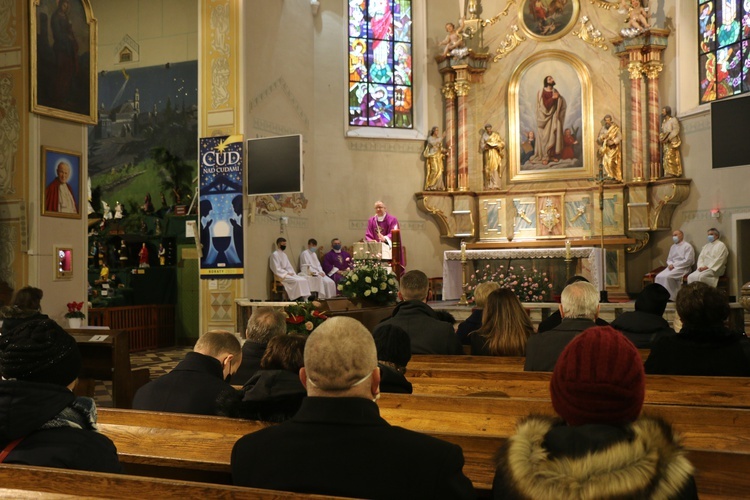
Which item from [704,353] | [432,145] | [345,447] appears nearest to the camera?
[345,447]

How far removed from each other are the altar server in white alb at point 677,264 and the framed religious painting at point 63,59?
1085 cm

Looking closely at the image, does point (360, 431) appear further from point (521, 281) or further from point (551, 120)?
point (551, 120)

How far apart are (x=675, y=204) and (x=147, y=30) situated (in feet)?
38.9

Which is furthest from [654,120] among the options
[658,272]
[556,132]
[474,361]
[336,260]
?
[474,361]

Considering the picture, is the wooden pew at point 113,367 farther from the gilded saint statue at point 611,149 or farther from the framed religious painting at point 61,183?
the gilded saint statue at point 611,149

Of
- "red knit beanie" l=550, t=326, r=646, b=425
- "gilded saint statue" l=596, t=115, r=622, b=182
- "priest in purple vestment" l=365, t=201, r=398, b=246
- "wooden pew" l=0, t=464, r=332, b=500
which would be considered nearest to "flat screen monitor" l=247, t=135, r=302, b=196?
"priest in purple vestment" l=365, t=201, r=398, b=246

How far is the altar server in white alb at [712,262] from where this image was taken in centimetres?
1449

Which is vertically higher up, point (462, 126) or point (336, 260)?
point (462, 126)

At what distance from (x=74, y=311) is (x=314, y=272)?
558cm

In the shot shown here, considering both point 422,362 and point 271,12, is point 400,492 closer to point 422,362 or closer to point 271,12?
point 422,362

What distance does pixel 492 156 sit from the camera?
1773 centimetres

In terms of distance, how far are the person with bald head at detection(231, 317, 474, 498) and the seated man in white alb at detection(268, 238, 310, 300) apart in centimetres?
1197

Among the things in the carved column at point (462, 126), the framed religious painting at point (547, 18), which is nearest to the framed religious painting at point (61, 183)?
the carved column at point (462, 126)

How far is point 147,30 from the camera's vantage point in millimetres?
16734
